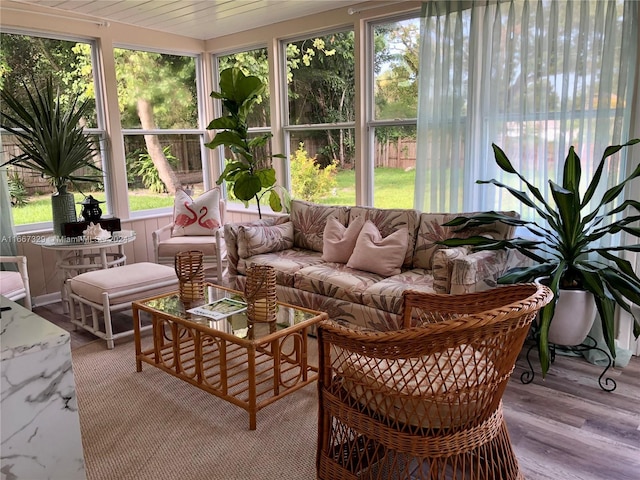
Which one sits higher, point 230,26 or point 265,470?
point 230,26

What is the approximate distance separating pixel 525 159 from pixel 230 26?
124 inches

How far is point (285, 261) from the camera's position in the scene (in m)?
3.77

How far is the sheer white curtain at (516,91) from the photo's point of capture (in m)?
3.00

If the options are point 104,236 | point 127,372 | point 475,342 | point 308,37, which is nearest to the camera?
point 475,342

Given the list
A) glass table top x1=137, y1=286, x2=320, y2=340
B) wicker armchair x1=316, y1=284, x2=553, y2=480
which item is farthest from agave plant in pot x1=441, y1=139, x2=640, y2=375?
glass table top x1=137, y1=286, x2=320, y2=340

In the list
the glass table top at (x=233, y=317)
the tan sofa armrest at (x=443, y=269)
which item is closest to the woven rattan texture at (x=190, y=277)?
the glass table top at (x=233, y=317)

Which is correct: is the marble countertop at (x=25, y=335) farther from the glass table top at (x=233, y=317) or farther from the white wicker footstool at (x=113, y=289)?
the white wicker footstool at (x=113, y=289)

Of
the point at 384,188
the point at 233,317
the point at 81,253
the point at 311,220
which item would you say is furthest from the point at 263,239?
the point at 81,253

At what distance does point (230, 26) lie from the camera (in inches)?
194

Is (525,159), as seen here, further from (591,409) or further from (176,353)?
(176,353)

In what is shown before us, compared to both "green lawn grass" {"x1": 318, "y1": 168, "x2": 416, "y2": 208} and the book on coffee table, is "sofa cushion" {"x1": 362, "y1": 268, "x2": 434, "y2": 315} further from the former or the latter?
"green lawn grass" {"x1": 318, "y1": 168, "x2": 416, "y2": 208}

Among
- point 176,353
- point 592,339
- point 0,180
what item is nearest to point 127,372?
point 176,353

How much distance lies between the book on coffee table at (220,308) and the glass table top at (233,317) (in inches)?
0.9

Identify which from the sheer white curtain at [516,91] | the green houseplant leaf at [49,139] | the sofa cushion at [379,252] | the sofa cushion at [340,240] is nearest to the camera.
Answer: the sheer white curtain at [516,91]
